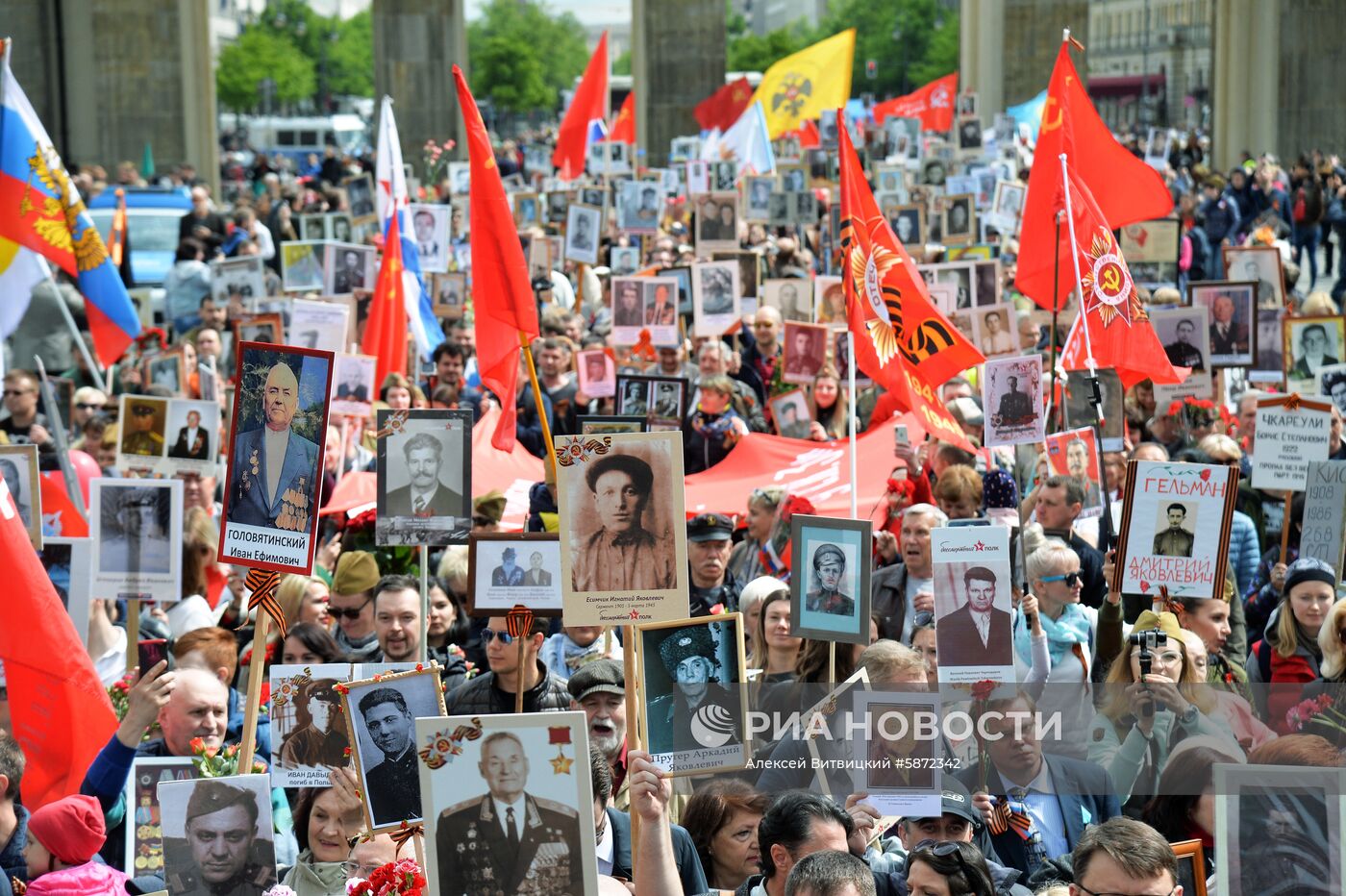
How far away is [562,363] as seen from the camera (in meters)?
12.3

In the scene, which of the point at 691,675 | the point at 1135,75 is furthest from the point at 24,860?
the point at 1135,75

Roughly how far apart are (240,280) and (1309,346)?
876cm

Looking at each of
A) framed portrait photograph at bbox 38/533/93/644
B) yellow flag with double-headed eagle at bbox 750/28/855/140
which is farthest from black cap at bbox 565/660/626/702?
yellow flag with double-headed eagle at bbox 750/28/855/140

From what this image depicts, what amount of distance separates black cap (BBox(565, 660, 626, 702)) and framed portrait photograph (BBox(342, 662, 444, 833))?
107 centimetres

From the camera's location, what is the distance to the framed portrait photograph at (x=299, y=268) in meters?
16.4

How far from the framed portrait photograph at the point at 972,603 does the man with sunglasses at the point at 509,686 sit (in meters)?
1.25

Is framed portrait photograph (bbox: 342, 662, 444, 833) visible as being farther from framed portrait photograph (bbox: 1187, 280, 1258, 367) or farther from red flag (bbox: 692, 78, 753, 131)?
red flag (bbox: 692, 78, 753, 131)

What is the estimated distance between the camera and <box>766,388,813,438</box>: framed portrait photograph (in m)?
12.0

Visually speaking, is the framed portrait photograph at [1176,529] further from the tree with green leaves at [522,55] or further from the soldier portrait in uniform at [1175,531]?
the tree with green leaves at [522,55]

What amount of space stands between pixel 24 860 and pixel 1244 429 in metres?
7.30

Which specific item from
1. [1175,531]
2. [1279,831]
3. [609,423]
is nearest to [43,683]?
[609,423]

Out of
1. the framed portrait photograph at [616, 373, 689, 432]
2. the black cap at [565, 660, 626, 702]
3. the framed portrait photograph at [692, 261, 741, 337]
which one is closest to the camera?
the black cap at [565, 660, 626, 702]

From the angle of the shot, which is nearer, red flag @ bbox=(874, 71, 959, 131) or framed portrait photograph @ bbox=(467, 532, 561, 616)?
framed portrait photograph @ bbox=(467, 532, 561, 616)

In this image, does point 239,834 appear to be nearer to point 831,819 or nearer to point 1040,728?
point 831,819
